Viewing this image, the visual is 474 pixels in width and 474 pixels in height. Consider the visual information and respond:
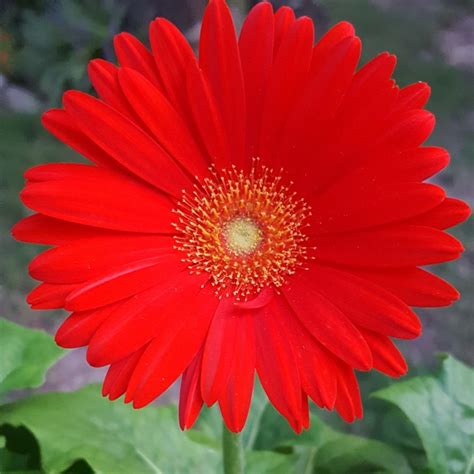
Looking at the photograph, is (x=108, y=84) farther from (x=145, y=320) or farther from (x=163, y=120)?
(x=145, y=320)

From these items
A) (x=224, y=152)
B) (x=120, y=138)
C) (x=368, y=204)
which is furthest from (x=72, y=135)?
(x=368, y=204)

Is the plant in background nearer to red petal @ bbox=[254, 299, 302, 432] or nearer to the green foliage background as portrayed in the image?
the green foliage background

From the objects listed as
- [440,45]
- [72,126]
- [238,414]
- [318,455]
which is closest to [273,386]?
[238,414]

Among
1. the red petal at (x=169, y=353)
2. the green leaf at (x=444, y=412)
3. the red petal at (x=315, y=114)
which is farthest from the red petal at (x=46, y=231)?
the green leaf at (x=444, y=412)

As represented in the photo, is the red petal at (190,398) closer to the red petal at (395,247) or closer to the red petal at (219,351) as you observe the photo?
the red petal at (219,351)

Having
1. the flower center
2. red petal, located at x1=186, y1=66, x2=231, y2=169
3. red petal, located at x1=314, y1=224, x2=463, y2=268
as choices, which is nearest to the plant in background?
the flower center
